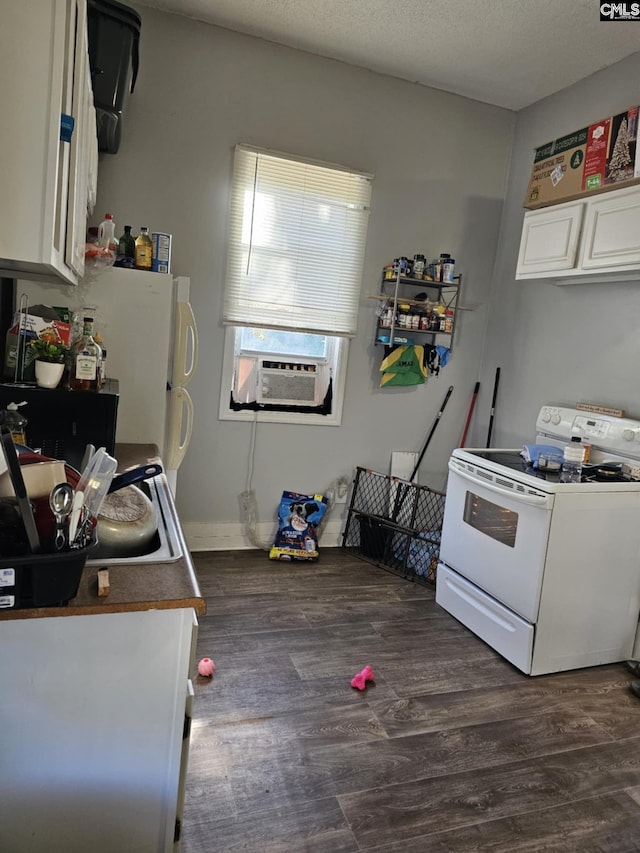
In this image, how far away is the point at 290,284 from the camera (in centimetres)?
344

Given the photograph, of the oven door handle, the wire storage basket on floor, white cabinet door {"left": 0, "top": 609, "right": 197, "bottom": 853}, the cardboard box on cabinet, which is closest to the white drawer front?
the wire storage basket on floor

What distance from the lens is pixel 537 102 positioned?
3.62 metres

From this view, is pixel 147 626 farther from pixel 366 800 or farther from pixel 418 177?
pixel 418 177

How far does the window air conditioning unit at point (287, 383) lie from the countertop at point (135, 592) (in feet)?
7.53

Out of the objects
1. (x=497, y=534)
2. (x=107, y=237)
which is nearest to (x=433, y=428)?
(x=497, y=534)

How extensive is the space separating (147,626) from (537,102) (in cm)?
390

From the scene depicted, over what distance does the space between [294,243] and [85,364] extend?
1.93 metres

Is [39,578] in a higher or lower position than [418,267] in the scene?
lower

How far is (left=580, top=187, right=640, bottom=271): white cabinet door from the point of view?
2580mm

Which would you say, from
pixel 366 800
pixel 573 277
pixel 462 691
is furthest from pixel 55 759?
pixel 573 277

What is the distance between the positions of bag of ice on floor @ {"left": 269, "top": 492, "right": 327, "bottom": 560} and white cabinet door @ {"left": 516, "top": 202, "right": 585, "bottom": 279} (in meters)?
1.86

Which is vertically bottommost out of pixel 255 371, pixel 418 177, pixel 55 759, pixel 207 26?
pixel 55 759

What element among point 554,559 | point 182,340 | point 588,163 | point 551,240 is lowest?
point 554,559

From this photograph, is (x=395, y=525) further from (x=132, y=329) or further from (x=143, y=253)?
(x=143, y=253)
